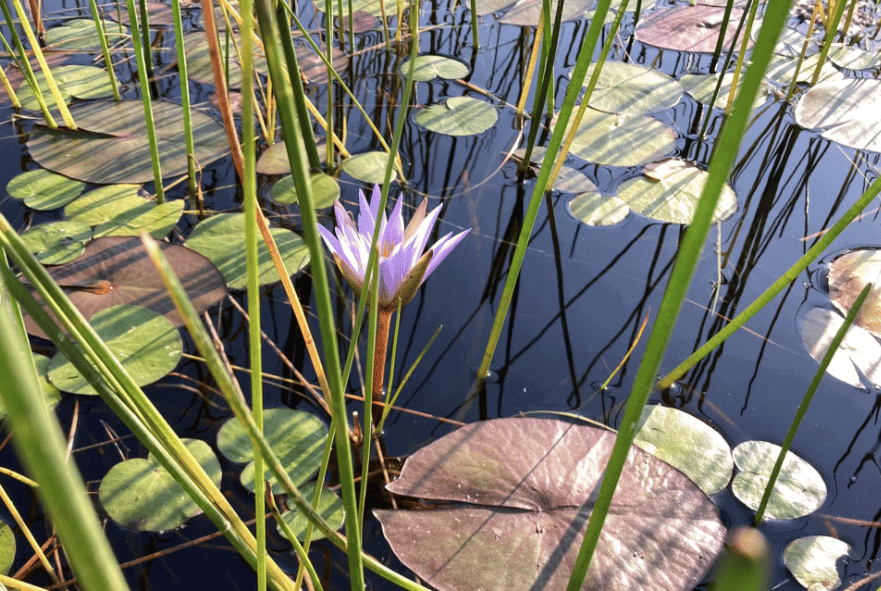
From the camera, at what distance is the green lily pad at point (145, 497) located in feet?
3.12

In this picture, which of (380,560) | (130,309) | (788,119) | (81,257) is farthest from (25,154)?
(788,119)

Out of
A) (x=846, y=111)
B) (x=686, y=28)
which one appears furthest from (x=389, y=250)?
(x=686, y=28)

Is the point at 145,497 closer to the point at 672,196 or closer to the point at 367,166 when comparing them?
the point at 367,166

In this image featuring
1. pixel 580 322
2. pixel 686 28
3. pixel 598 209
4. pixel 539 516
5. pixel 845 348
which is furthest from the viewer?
pixel 686 28

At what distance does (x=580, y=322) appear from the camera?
1398 millimetres

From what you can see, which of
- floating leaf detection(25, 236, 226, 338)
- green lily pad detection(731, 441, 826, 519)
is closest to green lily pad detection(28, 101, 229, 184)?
floating leaf detection(25, 236, 226, 338)

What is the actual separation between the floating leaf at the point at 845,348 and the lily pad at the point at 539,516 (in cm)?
53

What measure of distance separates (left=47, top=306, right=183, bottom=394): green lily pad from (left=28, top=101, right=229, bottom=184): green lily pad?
54cm

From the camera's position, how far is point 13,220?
1500 mm

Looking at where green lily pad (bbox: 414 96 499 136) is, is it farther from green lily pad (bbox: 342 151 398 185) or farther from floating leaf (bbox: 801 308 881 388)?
floating leaf (bbox: 801 308 881 388)

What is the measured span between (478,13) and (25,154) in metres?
1.85

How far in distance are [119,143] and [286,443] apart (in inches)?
→ 45.0

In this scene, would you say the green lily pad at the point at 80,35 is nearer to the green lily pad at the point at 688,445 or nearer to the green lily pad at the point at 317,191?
the green lily pad at the point at 317,191

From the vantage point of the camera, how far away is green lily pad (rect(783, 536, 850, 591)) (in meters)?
0.94
